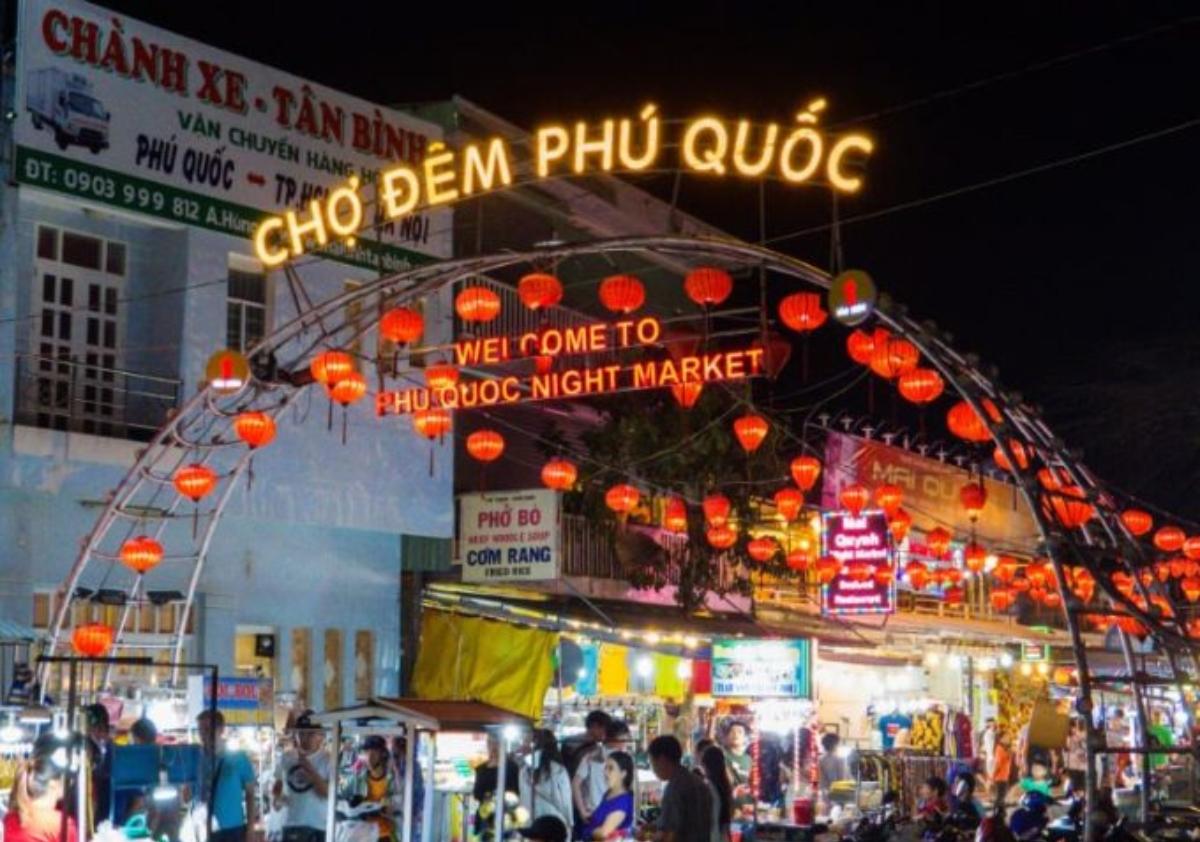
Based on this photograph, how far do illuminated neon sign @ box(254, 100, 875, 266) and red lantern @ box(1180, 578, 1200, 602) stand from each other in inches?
874

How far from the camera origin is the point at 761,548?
99.3 feet

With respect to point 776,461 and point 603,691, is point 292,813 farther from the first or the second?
point 776,461

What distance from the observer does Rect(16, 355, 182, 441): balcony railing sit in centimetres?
2056

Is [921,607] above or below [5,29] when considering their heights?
below

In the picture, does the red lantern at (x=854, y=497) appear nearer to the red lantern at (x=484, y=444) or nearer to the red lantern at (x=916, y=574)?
the red lantern at (x=916, y=574)

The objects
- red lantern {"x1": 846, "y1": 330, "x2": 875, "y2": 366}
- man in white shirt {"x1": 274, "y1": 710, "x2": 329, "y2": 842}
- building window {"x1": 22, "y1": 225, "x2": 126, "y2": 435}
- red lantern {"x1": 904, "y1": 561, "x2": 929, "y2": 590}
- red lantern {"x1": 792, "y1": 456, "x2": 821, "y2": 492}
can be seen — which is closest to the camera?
man in white shirt {"x1": 274, "y1": 710, "x2": 329, "y2": 842}

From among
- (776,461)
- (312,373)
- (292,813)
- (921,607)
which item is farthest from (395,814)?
(921,607)

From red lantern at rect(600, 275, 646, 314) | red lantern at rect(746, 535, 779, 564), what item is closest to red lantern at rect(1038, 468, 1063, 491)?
red lantern at rect(600, 275, 646, 314)

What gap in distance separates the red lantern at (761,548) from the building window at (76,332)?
12578 millimetres

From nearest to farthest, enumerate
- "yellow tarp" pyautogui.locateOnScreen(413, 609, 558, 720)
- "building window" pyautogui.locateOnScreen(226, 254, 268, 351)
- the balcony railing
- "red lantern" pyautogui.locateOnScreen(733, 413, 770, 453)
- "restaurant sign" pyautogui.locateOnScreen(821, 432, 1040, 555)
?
1. the balcony railing
2. "building window" pyautogui.locateOnScreen(226, 254, 268, 351)
3. "yellow tarp" pyautogui.locateOnScreen(413, 609, 558, 720)
4. "red lantern" pyautogui.locateOnScreen(733, 413, 770, 453)
5. "restaurant sign" pyautogui.locateOnScreen(821, 432, 1040, 555)

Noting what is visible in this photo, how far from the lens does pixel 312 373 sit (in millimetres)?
19578

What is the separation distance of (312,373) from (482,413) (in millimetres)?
8909

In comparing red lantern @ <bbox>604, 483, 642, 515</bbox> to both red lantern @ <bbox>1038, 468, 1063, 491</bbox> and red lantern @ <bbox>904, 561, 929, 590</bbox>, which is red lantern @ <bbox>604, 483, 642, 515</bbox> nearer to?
red lantern @ <bbox>1038, 468, 1063, 491</bbox>

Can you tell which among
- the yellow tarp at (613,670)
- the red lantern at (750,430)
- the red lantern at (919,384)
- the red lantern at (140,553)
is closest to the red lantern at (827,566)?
the yellow tarp at (613,670)
